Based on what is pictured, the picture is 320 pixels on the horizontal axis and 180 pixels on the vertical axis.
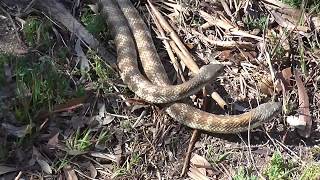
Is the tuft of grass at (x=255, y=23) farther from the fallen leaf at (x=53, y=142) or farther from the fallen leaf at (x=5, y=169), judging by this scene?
the fallen leaf at (x=5, y=169)

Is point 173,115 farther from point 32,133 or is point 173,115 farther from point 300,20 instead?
point 300,20

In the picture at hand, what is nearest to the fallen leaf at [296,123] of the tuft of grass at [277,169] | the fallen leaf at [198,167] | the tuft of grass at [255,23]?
the tuft of grass at [277,169]

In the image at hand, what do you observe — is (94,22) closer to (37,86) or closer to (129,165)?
(37,86)

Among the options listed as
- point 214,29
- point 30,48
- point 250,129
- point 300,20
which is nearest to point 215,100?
point 250,129

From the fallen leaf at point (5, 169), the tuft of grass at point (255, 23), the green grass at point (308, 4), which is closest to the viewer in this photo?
the fallen leaf at point (5, 169)

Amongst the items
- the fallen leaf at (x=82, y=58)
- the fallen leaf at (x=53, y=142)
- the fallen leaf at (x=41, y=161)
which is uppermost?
the fallen leaf at (x=82, y=58)

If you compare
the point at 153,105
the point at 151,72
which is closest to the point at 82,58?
the point at 151,72
